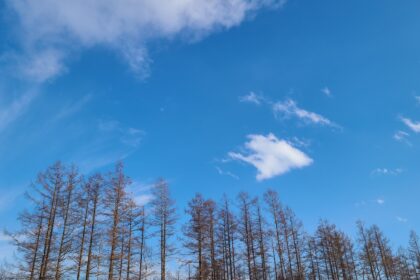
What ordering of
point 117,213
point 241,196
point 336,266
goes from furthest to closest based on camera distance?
point 336,266 → point 241,196 → point 117,213

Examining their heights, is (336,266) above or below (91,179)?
below

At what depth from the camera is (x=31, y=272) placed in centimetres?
1850

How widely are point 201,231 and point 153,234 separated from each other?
4.54 metres

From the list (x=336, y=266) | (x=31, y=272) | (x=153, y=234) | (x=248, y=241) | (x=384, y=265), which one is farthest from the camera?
(x=384, y=265)

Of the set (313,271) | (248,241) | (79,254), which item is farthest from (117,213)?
(313,271)

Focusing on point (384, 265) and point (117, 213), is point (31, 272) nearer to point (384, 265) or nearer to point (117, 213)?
point (117, 213)

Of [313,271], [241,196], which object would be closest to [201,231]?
[241,196]

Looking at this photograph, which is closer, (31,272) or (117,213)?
(31,272)

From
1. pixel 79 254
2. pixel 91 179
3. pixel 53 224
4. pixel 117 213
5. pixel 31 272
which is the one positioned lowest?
pixel 31 272

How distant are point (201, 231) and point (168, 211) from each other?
383 centimetres

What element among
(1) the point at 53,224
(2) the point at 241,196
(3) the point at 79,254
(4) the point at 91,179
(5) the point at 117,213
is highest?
(2) the point at 241,196

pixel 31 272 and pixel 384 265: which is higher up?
pixel 384 265

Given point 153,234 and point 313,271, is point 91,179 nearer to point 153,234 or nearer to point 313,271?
point 153,234

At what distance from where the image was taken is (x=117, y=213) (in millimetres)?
22438
